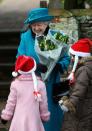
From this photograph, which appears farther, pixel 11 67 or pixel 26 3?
pixel 26 3

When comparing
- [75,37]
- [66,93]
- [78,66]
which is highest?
[78,66]

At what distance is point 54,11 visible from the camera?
9.69 metres

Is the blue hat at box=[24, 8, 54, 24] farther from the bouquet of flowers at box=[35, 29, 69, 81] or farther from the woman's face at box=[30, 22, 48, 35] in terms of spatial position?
the bouquet of flowers at box=[35, 29, 69, 81]

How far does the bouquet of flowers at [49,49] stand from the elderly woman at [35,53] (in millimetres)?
55

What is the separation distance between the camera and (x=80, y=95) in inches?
208

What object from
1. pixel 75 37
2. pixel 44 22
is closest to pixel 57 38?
pixel 44 22

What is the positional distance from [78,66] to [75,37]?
3733mm

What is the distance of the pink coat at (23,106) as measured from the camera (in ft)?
18.1

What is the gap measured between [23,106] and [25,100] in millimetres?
69

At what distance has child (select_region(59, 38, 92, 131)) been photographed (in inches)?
209

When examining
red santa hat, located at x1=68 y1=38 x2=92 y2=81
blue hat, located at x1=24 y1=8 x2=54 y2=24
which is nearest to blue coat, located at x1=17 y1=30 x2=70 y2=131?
blue hat, located at x1=24 y1=8 x2=54 y2=24

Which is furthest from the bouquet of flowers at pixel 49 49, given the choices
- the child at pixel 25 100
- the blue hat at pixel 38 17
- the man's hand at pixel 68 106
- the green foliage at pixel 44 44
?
the man's hand at pixel 68 106

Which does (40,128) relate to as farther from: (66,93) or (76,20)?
(76,20)

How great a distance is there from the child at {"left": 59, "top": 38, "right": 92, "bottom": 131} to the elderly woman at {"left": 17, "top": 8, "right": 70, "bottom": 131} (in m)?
0.53
